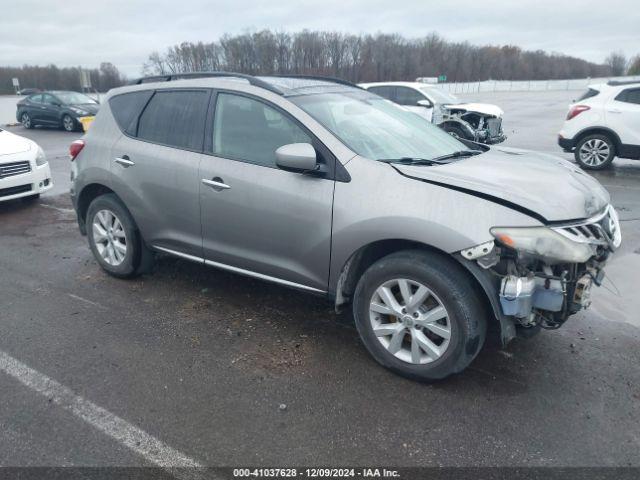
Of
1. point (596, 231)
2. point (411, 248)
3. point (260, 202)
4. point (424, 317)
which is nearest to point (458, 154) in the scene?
point (411, 248)

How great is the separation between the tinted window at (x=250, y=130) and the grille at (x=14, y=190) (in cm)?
498

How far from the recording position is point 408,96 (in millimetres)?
13578

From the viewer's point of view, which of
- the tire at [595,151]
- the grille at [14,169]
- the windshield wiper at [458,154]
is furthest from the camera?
the tire at [595,151]

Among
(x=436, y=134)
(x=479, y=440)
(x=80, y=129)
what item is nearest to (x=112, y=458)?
(x=479, y=440)

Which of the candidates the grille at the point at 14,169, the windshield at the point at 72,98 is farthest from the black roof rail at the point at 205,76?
the windshield at the point at 72,98

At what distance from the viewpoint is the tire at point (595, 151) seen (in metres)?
10.0

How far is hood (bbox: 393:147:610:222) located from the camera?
2805 mm

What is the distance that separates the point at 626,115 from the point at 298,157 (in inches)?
362

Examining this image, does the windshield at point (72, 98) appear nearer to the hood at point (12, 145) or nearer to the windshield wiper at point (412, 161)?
the hood at point (12, 145)

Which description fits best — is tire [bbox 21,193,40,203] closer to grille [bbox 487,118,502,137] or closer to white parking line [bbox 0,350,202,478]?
white parking line [bbox 0,350,202,478]

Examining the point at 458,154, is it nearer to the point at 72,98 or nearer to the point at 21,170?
the point at 21,170

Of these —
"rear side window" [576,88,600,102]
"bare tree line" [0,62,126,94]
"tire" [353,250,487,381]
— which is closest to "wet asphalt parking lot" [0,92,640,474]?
"tire" [353,250,487,381]

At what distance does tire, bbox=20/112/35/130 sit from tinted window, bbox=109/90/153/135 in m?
19.6

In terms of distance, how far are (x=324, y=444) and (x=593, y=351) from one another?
2081mm
